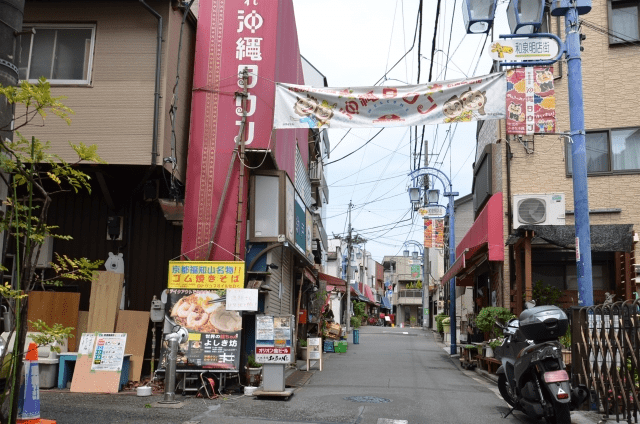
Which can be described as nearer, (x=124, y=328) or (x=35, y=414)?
(x=35, y=414)

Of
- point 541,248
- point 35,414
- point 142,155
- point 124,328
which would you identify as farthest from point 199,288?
point 541,248

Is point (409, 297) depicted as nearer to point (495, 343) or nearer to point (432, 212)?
point (432, 212)

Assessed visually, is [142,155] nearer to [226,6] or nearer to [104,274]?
[104,274]

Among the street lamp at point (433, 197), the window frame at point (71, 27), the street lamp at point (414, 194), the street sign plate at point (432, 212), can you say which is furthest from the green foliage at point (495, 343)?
the street lamp at point (433, 197)

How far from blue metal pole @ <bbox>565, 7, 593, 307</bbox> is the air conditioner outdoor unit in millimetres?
6426

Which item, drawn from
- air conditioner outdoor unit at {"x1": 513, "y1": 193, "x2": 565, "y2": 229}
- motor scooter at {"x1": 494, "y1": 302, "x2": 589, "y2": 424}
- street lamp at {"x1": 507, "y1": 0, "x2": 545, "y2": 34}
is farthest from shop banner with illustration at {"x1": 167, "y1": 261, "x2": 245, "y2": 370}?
air conditioner outdoor unit at {"x1": 513, "y1": 193, "x2": 565, "y2": 229}

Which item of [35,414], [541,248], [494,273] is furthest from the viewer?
[494,273]

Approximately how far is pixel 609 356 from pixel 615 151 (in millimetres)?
9479

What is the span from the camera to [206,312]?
11922mm

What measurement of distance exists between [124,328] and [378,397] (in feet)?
18.1

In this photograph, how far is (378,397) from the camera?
11.4 m

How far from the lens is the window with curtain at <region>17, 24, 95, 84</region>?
13211 millimetres

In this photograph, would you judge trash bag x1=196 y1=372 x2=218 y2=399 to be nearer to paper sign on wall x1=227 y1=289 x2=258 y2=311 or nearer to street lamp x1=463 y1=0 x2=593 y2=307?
paper sign on wall x1=227 y1=289 x2=258 y2=311

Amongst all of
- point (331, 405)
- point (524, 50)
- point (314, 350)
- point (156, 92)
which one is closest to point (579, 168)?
point (524, 50)
